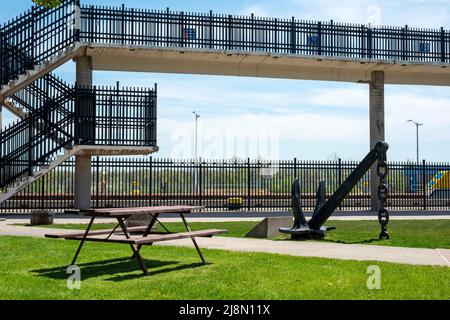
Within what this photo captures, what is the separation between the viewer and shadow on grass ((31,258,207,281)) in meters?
8.42

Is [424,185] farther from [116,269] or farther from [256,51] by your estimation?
[116,269]

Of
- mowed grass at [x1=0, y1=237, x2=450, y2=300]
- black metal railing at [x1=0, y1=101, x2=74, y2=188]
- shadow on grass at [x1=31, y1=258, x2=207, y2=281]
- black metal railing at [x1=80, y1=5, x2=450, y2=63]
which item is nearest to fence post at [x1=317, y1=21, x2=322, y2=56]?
black metal railing at [x1=80, y1=5, x2=450, y2=63]

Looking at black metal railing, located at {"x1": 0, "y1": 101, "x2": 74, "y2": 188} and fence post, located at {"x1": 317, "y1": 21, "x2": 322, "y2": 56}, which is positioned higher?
fence post, located at {"x1": 317, "y1": 21, "x2": 322, "y2": 56}

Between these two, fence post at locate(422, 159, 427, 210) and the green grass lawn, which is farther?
fence post at locate(422, 159, 427, 210)

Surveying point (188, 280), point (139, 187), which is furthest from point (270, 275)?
point (139, 187)

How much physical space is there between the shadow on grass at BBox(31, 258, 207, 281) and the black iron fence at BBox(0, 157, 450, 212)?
15.2 meters

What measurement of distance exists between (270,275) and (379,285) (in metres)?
1.48

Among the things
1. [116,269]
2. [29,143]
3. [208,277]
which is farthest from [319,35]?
[208,277]

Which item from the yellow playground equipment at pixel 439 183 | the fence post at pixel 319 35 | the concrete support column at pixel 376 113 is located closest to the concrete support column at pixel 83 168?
the fence post at pixel 319 35

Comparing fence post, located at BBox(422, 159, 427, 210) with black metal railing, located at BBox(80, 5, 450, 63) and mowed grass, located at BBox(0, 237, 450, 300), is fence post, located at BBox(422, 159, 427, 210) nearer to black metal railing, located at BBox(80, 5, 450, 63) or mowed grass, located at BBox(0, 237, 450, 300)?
black metal railing, located at BBox(80, 5, 450, 63)

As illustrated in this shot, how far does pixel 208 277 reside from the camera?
813cm

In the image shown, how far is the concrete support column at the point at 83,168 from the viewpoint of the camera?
23.6m

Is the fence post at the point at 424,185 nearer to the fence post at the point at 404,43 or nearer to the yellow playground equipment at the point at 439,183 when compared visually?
the yellow playground equipment at the point at 439,183

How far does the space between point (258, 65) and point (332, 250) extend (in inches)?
619
